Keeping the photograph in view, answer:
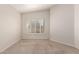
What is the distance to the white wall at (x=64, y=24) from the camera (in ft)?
14.9

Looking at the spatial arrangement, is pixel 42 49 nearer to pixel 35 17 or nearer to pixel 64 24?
pixel 64 24

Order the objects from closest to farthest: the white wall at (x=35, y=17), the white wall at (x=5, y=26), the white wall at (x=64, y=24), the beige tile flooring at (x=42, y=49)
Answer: the beige tile flooring at (x=42, y=49), the white wall at (x=5, y=26), the white wall at (x=64, y=24), the white wall at (x=35, y=17)

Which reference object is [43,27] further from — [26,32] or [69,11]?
[69,11]

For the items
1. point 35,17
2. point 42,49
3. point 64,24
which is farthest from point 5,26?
point 35,17

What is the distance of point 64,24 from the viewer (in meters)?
5.18

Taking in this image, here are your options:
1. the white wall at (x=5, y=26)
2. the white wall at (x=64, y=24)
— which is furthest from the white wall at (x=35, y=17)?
the white wall at (x=5, y=26)

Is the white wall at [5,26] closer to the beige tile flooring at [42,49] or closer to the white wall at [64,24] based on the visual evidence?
the beige tile flooring at [42,49]

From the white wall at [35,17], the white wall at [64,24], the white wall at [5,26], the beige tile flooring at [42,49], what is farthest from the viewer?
the white wall at [35,17]

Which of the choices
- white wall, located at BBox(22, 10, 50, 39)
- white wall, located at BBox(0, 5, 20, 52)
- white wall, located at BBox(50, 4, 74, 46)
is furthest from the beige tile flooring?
white wall, located at BBox(22, 10, 50, 39)

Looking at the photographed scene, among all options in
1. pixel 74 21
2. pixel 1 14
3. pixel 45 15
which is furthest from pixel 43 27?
pixel 1 14

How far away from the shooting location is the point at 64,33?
5168mm

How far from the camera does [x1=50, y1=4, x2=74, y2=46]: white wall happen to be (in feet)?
14.9
